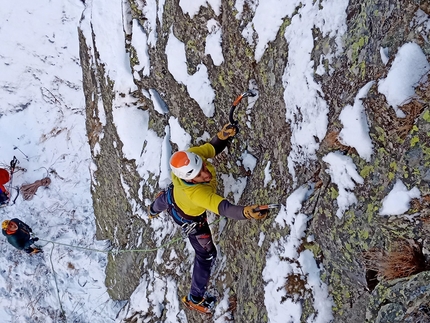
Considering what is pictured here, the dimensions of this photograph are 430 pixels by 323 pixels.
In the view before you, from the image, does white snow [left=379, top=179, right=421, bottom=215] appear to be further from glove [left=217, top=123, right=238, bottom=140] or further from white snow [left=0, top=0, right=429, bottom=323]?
glove [left=217, top=123, right=238, bottom=140]

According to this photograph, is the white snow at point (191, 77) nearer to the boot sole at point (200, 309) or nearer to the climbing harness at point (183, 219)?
the climbing harness at point (183, 219)

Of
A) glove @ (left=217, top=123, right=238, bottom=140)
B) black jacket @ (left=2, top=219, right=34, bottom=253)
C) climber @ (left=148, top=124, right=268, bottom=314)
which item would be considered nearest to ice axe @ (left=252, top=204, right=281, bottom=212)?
climber @ (left=148, top=124, right=268, bottom=314)

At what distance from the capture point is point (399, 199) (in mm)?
2857

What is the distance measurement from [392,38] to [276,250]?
2.33m

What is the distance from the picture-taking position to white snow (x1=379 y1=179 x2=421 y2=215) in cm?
279

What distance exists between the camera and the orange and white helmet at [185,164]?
13.7 ft

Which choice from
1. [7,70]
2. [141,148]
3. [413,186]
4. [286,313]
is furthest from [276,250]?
[7,70]

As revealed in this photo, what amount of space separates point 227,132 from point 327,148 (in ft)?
5.21

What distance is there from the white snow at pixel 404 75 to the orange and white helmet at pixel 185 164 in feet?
6.83

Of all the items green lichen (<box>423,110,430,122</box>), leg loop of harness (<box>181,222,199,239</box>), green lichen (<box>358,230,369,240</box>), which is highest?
leg loop of harness (<box>181,222,199,239</box>)

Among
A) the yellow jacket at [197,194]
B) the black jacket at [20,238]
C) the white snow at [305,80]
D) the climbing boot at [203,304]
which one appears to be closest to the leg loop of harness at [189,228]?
the yellow jacket at [197,194]

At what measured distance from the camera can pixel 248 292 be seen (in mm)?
4504

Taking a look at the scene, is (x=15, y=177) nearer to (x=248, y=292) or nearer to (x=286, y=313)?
(x=248, y=292)

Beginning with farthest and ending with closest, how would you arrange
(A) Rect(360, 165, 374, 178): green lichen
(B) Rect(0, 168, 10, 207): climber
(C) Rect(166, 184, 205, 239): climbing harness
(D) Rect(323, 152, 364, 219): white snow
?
(B) Rect(0, 168, 10, 207): climber < (C) Rect(166, 184, 205, 239): climbing harness < (D) Rect(323, 152, 364, 219): white snow < (A) Rect(360, 165, 374, 178): green lichen
